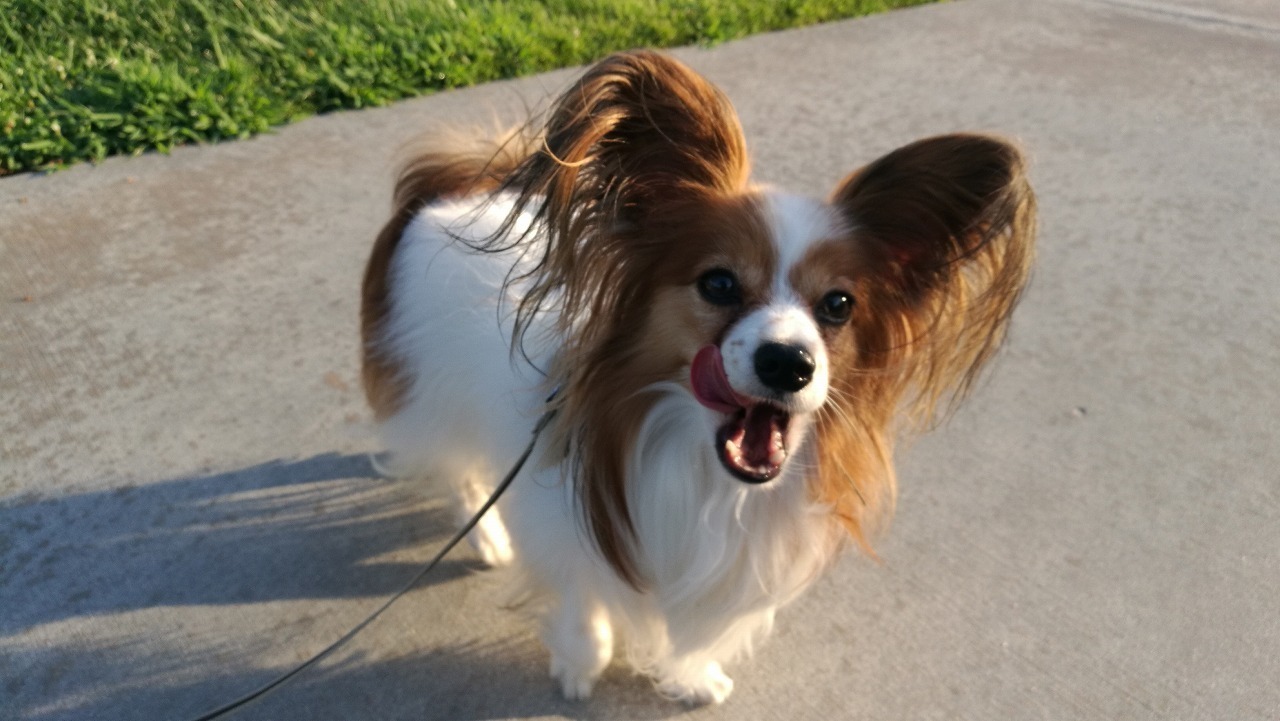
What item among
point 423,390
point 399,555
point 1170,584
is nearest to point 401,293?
point 423,390

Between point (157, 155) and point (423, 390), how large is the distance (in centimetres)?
251

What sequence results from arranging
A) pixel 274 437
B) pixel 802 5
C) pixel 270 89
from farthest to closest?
pixel 802 5 < pixel 270 89 < pixel 274 437

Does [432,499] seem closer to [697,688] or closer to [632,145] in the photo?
[697,688]

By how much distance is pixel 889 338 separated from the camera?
209 centimetres

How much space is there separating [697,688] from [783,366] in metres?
0.96

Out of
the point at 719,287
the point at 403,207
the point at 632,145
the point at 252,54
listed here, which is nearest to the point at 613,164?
the point at 632,145

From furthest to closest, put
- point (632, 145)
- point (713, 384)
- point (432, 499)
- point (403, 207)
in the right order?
1. point (432, 499)
2. point (403, 207)
3. point (632, 145)
4. point (713, 384)

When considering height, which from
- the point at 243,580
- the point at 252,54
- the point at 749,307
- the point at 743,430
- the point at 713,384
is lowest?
the point at 243,580

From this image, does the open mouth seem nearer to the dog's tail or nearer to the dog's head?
the dog's head

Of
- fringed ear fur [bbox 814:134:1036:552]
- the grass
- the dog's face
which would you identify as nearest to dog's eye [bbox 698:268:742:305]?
the dog's face

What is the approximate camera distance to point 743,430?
1.92 metres

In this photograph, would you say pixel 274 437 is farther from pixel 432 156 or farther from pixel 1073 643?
pixel 1073 643

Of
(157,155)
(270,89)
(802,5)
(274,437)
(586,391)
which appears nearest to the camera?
(586,391)

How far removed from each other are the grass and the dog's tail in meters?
2.18
